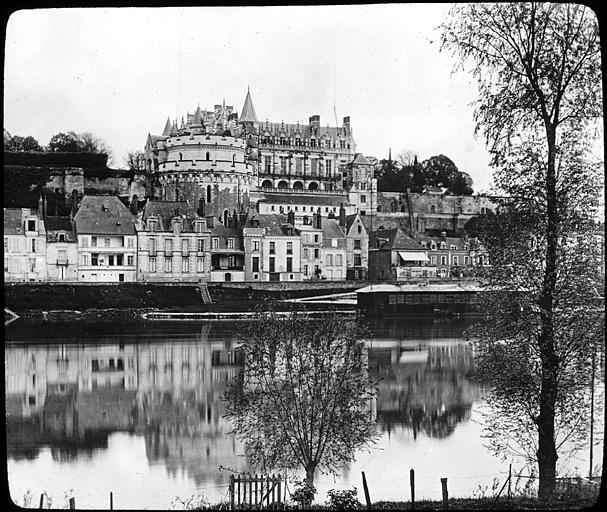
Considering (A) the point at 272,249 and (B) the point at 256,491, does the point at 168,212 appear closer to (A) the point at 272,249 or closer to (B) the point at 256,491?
(A) the point at 272,249

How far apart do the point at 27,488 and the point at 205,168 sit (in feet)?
33.7

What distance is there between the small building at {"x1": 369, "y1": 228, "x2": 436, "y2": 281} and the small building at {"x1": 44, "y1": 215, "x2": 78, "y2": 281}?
6142 mm

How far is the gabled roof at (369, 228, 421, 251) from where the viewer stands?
1667 cm

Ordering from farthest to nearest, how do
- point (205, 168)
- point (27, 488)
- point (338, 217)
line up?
point (338, 217)
point (205, 168)
point (27, 488)

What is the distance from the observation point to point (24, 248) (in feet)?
42.8

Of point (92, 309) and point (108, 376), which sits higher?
point (92, 309)

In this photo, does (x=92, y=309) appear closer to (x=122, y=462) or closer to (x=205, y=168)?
(x=205, y=168)

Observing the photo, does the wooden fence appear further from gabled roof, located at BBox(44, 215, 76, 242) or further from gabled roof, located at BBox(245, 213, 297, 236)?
gabled roof, located at BBox(44, 215, 76, 242)

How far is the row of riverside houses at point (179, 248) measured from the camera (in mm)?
13383

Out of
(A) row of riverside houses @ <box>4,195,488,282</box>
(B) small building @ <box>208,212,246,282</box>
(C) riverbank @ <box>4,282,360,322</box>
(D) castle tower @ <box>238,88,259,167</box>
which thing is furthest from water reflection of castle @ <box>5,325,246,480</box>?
(D) castle tower @ <box>238,88,259,167</box>

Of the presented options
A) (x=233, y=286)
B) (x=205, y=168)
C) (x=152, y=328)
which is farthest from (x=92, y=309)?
(x=205, y=168)

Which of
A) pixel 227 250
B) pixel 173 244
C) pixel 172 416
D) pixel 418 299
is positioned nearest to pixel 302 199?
pixel 227 250

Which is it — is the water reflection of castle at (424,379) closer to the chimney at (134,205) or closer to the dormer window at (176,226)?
the dormer window at (176,226)

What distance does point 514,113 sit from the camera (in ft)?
20.3
